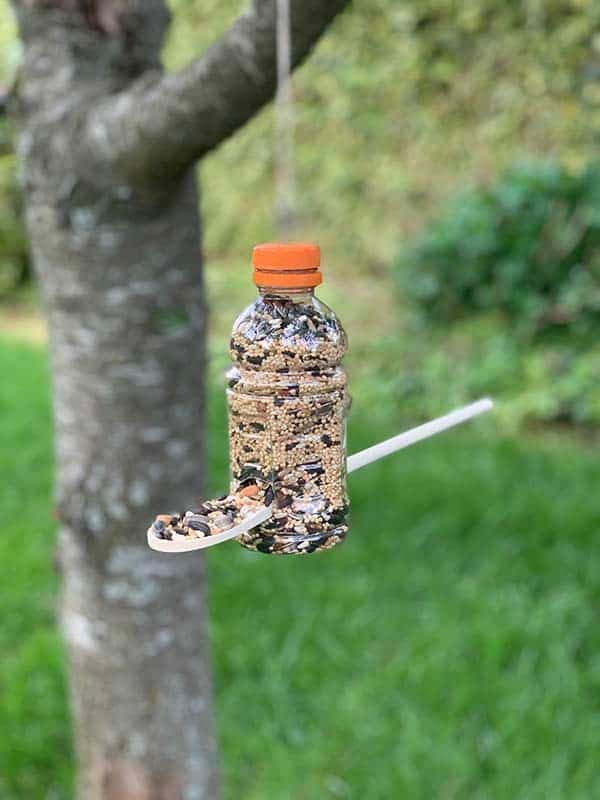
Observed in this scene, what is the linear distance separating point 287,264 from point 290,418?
21 cm

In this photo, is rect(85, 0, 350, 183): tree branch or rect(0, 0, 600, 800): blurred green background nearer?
rect(85, 0, 350, 183): tree branch

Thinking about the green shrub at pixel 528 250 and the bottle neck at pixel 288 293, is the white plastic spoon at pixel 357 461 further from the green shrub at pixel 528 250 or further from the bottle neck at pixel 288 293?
the green shrub at pixel 528 250

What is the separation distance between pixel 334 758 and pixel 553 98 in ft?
13.9

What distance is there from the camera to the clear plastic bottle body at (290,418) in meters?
1.08

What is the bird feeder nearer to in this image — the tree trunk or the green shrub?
the tree trunk

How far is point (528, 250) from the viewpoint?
18.0 ft

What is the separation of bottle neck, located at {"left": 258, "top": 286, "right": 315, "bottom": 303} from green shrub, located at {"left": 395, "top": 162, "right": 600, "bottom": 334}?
14.7 feet

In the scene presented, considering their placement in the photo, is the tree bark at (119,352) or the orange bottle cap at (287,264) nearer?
the orange bottle cap at (287,264)

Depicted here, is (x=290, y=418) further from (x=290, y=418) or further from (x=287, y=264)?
(x=287, y=264)

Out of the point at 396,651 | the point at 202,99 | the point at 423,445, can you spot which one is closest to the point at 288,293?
the point at 202,99

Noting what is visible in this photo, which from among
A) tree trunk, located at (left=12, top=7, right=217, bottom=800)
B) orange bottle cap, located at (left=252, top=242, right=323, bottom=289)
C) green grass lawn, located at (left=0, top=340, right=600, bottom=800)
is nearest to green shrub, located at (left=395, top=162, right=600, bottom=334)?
green grass lawn, located at (left=0, top=340, right=600, bottom=800)

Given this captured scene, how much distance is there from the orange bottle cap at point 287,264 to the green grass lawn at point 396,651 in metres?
1.66

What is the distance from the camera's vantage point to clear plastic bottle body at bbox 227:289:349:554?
1.08 metres

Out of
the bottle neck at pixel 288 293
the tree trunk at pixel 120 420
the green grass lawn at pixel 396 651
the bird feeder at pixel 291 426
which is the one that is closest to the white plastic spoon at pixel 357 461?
the bird feeder at pixel 291 426
